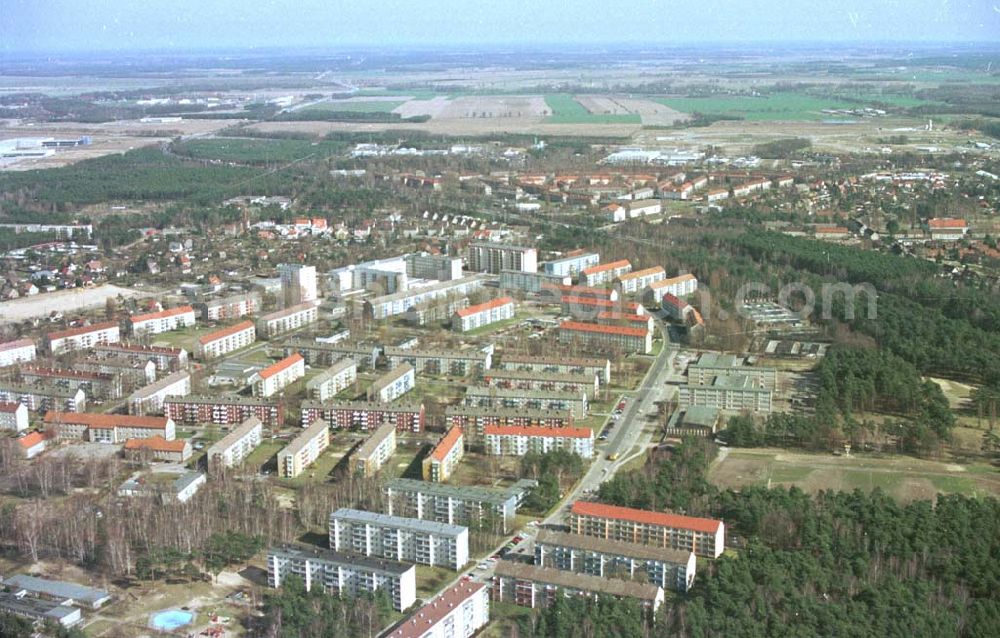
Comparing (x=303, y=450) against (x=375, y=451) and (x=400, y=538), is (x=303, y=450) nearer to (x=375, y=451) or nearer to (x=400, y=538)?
(x=375, y=451)

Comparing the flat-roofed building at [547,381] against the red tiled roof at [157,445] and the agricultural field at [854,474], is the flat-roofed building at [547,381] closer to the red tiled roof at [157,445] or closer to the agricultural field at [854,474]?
the agricultural field at [854,474]

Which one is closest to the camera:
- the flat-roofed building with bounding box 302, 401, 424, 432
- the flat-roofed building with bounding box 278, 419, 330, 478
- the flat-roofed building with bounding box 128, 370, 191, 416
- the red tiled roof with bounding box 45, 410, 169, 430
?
the flat-roofed building with bounding box 278, 419, 330, 478

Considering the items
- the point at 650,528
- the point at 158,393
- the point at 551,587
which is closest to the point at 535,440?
the point at 650,528

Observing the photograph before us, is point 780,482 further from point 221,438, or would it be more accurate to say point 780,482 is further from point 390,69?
point 390,69

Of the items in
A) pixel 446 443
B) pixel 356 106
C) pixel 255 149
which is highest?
pixel 356 106

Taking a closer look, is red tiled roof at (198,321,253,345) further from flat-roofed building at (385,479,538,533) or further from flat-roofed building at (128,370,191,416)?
flat-roofed building at (385,479,538,533)

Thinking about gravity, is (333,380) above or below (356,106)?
below

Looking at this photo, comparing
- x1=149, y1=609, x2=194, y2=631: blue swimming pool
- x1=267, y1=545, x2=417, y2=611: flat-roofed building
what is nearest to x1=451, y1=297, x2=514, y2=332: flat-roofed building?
x1=267, y1=545, x2=417, y2=611: flat-roofed building

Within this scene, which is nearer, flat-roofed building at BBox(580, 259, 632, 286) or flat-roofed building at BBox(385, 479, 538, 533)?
flat-roofed building at BBox(385, 479, 538, 533)
